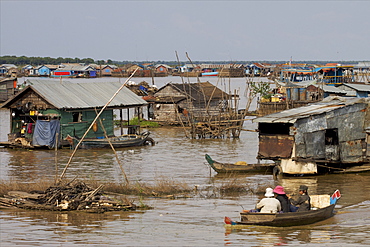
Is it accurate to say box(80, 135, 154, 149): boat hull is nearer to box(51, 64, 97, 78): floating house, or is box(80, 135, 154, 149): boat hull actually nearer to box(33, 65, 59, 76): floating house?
box(51, 64, 97, 78): floating house

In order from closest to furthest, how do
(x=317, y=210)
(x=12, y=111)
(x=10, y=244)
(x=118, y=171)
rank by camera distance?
(x=10, y=244), (x=317, y=210), (x=118, y=171), (x=12, y=111)

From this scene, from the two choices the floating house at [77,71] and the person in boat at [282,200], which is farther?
the floating house at [77,71]

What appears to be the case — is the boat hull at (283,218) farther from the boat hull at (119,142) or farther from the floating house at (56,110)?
the boat hull at (119,142)

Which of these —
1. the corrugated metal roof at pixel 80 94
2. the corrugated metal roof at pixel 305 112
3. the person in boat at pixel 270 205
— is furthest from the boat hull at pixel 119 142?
the person in boat at pixel 270 205

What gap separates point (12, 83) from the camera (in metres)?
44.1

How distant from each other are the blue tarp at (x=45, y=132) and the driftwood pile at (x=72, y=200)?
1043cm

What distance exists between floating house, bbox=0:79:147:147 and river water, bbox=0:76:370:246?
283 centimetres

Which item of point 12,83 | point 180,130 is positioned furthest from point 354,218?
point 12,83

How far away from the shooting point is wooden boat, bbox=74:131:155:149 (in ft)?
73.2

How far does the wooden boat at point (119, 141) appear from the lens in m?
22.3

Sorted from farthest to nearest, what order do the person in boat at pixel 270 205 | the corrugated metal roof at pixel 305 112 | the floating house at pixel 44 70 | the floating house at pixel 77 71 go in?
the floating house at pixel 44 70 < the floating house at pixel 77 71 < the corrugated metal roof at pixel 305 112 < the person in boat at pixel 270 205

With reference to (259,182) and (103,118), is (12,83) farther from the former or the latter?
(259,182)

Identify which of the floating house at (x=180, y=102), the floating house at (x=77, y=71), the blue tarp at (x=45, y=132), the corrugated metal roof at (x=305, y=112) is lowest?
the blue tarp at (x=45, y=132)

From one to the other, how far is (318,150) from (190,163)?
4836mm
